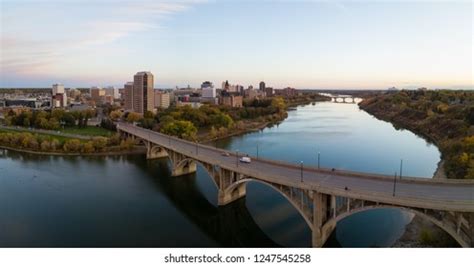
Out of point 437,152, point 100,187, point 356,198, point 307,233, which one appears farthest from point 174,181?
point 437,152

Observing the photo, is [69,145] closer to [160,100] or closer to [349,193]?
[349,193]

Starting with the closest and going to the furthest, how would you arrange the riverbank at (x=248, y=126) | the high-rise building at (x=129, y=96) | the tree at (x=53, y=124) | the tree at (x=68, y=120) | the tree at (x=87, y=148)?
the tree at (x=87, y=148)
the riverbank at (x=248, y=126)
the tree at (x=53, y=124)
the tree at (x=68, y=120)
the high-rise building at (x=129, y=96)

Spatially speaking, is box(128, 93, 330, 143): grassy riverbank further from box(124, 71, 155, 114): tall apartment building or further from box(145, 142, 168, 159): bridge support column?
box(124, 71, 155, 114): tall apartment building

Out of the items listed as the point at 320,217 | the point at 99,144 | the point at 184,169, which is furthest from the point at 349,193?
the point at 99,144

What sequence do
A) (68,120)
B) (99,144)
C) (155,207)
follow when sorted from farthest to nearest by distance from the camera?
(68,120)
(99,144)
(155,207)

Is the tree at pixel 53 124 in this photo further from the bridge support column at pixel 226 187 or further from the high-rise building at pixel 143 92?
the bridge support column at pixel 226 187

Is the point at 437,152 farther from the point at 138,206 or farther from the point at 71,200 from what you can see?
the point at 71,200

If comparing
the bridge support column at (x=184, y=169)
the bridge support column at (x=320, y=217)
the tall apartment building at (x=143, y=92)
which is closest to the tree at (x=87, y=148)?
the bridge support column at (x=184, y=169)
